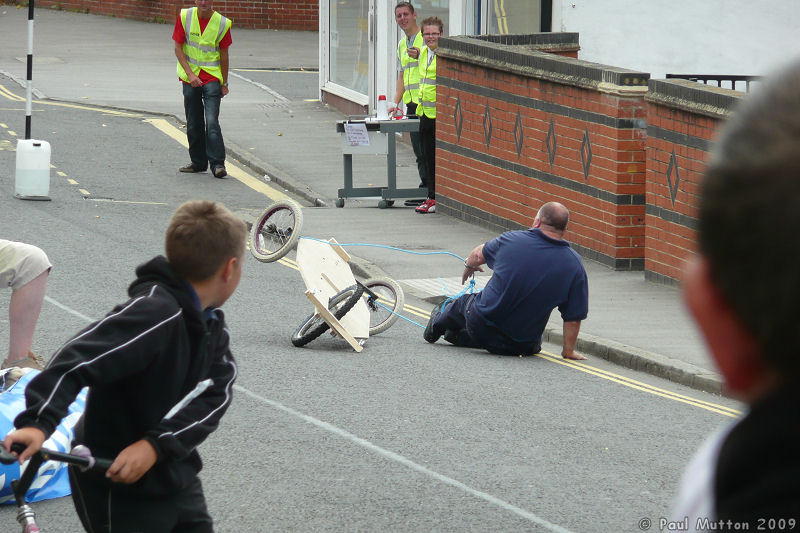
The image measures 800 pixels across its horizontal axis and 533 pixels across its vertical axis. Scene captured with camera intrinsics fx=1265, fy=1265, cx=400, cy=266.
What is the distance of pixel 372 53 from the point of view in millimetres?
21578

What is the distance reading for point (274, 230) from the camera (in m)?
10.4

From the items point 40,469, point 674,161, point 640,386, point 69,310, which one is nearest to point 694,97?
point 674,161

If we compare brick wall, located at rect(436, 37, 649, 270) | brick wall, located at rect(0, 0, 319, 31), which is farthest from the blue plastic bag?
brick wall, located at rect(0, 0, 319, 31)

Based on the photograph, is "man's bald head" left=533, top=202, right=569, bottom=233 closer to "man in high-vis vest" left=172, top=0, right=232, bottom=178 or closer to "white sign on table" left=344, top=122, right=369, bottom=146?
"white sign on table" left=344, top=122, right=369, bottom=146

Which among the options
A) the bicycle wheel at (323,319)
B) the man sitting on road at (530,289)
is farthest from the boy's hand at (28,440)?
the man sitting on road at (530,289)

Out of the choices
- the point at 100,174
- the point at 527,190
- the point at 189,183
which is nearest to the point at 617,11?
the point at 527,190

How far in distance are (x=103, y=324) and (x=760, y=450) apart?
2.51 meters

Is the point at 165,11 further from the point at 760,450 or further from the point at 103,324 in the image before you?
the point at 760,450

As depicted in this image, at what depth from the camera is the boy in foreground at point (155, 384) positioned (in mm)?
3416

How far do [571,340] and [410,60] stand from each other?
25.5ft

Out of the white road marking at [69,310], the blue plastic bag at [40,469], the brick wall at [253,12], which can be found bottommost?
the white road marking at [69,310]

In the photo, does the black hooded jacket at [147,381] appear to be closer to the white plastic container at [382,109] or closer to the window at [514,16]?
the white plastic container at [382,109]

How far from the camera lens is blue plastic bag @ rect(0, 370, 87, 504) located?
227 inches

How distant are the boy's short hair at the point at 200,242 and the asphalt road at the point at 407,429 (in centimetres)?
228
